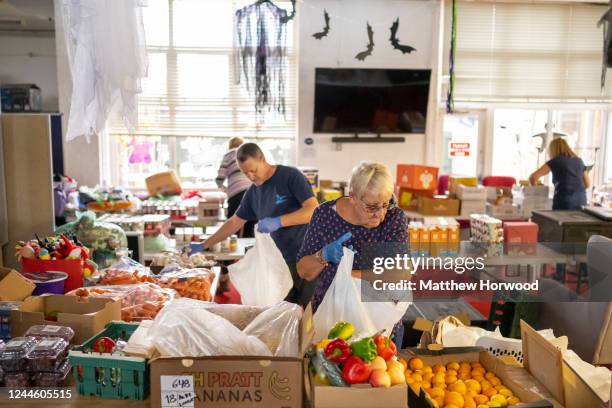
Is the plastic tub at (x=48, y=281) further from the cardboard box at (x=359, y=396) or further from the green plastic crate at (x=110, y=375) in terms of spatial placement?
the cardboard box at (x=359, y=396)

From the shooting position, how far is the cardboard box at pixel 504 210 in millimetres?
6555

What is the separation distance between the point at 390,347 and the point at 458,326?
2.44 feet

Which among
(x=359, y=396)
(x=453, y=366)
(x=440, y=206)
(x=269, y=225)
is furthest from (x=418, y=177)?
(x=359, y=396)

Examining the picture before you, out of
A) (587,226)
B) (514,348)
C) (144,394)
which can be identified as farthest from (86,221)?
(587,226)

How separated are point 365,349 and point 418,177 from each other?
4969mm

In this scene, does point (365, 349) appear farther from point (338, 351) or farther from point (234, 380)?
point (234, 380)

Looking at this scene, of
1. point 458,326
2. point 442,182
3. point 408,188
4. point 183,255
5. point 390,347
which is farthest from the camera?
point 442,182

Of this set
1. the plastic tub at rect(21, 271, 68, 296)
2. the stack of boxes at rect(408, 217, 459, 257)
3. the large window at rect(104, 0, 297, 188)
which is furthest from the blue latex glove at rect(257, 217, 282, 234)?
the large window at rect(104, 0, 297, 188)

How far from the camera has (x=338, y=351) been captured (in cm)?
153

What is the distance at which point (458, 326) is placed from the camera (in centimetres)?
225

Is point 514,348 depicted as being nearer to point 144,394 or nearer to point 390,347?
point 390,347

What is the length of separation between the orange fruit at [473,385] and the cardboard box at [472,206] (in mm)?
4705

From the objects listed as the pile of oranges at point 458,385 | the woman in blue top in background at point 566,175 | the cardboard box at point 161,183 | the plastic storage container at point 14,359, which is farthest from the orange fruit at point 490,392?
the cardboard box at point 161,183

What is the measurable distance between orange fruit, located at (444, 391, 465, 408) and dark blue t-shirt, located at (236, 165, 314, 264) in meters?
1.96
